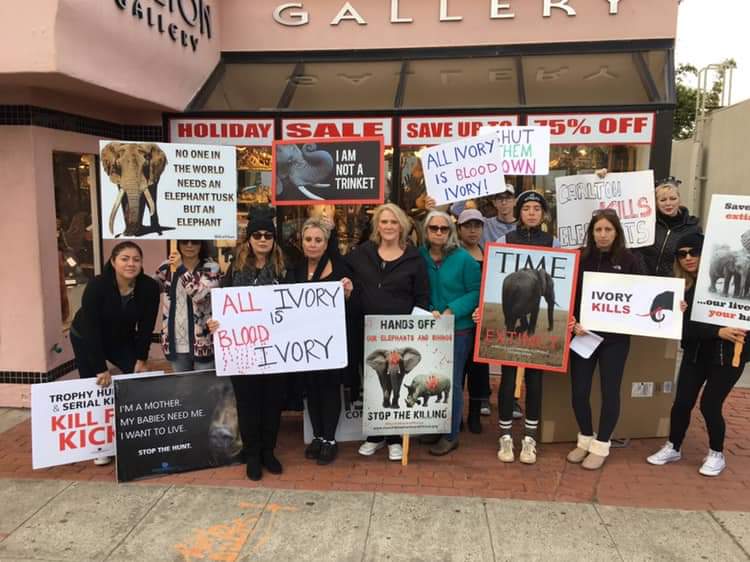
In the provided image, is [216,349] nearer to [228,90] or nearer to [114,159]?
[114,159]

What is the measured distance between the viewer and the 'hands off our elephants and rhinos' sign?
4.23m

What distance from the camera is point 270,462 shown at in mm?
4254

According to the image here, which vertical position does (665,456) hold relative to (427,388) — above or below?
below

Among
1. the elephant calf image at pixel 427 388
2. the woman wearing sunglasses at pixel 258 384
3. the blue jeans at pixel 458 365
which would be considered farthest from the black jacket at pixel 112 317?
the blue jeans at pixel 458 365

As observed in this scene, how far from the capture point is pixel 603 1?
6.89m

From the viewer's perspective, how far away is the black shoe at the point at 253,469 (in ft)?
13.5

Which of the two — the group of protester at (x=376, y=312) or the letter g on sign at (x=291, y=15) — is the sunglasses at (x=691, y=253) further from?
the letter g on sign at (x=291, y=15)

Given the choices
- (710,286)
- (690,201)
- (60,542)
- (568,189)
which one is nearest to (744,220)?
(710,286)

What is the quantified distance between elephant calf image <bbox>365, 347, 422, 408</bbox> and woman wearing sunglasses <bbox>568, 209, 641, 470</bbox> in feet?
3.86

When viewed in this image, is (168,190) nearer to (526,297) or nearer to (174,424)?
(174,424)

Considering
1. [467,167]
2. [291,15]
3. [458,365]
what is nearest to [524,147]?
[467,167]

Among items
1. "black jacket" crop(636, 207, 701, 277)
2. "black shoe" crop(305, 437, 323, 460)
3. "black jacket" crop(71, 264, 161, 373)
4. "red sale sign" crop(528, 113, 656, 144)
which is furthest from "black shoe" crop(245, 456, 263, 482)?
"red sale sign" crop(528, 113, 656, 144)

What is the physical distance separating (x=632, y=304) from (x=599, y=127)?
3044 mm

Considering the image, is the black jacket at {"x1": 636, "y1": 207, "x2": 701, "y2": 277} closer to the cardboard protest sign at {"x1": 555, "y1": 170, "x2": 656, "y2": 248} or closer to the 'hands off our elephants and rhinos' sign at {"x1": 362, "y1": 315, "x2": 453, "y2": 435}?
the cardboard protest sign at {"x1": 555, "y1": 170, "x2": 656, "y2": 248}
